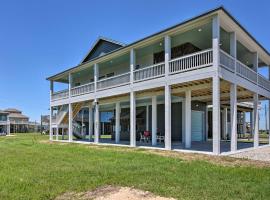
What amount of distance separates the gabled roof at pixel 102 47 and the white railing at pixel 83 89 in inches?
161

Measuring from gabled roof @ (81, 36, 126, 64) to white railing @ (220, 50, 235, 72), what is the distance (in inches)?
443

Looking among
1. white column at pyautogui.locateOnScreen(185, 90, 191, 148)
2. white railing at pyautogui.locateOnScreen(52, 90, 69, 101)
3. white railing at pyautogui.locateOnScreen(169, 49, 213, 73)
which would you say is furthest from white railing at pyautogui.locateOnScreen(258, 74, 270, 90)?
white railing at pyautogui.locateOnScreen(52, 90, 69, 101)

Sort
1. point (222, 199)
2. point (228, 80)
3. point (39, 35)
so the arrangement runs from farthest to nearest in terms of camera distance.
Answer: point (39, 35), point (228, 80), point (222, 199)

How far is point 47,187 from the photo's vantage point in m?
7.03

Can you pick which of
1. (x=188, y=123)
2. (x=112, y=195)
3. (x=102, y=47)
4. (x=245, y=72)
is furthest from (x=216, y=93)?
(x=102, y=47)

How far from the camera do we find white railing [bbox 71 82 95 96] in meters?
22.2

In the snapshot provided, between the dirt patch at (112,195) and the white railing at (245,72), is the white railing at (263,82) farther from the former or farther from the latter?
the dirt patch at (112,195)

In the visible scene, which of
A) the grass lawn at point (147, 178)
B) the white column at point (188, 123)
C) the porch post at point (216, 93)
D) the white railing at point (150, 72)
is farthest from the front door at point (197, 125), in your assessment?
the grass lawn at point (147, 178)

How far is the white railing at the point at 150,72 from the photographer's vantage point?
52.1ft

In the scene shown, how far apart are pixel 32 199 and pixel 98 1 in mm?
13422

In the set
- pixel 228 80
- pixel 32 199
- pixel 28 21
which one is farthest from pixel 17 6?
pixel 32 199

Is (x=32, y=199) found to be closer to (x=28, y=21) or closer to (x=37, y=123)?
(x=28, y=21)

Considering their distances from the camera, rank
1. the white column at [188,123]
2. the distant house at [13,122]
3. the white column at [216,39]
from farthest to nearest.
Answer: the distant house at [13,122] → the white column at [188,123] → the white column at [216,39]

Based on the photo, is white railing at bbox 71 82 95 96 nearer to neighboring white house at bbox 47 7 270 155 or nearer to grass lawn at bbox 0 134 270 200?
neighboring white house at bbox 47 7 270 155
